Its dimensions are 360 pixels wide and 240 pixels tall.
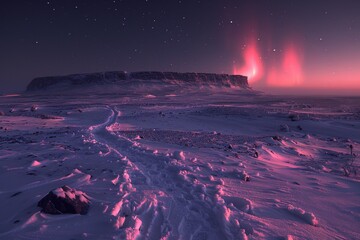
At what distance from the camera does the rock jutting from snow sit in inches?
147

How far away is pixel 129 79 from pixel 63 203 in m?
119

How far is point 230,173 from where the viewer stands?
6250mm

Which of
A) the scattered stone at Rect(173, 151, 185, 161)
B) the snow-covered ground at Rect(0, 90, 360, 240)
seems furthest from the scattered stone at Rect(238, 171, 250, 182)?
the scattered stone at Rect(173, 151, 185, 161)

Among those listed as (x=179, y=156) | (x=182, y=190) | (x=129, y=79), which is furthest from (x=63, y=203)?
(x=129, y=79)

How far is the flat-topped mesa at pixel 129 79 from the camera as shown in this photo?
117250 millimetres

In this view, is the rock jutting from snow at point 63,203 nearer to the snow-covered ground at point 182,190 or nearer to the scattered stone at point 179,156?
the snow-covered ground at point 182,190

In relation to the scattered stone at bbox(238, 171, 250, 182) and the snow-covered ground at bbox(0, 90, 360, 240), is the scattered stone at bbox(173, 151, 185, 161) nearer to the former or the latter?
the snow-covered ground at bbox(0, 90, 360, 240)

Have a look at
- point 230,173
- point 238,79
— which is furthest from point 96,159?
point 238,79

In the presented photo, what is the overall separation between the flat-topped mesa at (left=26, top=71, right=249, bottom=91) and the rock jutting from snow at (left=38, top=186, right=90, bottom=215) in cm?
11052

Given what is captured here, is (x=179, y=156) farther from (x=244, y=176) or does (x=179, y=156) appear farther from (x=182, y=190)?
(x=182, y=190)

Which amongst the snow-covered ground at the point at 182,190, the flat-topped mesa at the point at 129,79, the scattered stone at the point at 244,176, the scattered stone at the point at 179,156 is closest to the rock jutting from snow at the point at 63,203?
the snow-covered ground at the point at 182,190

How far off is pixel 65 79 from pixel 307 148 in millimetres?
129623

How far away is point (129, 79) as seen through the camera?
119438mm

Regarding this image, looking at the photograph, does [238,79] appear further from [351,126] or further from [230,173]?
[230,173]
